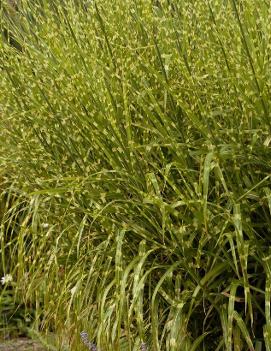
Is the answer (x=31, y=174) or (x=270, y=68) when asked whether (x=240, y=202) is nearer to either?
(x=270, y=68)

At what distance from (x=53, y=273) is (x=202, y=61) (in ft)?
3.39

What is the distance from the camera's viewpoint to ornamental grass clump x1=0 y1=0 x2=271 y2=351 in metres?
2.47

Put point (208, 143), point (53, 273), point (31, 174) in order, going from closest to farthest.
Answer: point (208, 143) < point (53, 273) < point (31, 174)

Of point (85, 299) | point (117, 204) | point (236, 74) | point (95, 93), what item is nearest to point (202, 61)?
point (236, 74)

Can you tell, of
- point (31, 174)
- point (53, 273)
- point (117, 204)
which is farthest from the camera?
point (31, 174)

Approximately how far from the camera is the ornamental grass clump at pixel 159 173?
247cm

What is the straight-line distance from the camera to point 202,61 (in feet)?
9.01

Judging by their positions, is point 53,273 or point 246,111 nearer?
point 246,111

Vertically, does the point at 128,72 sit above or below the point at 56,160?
above

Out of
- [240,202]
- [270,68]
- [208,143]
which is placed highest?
[270,68]

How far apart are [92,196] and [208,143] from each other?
1.73ft

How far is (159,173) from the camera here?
2.81m

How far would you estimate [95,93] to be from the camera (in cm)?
283

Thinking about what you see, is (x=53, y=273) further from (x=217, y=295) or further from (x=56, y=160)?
(x=217, y=295)
